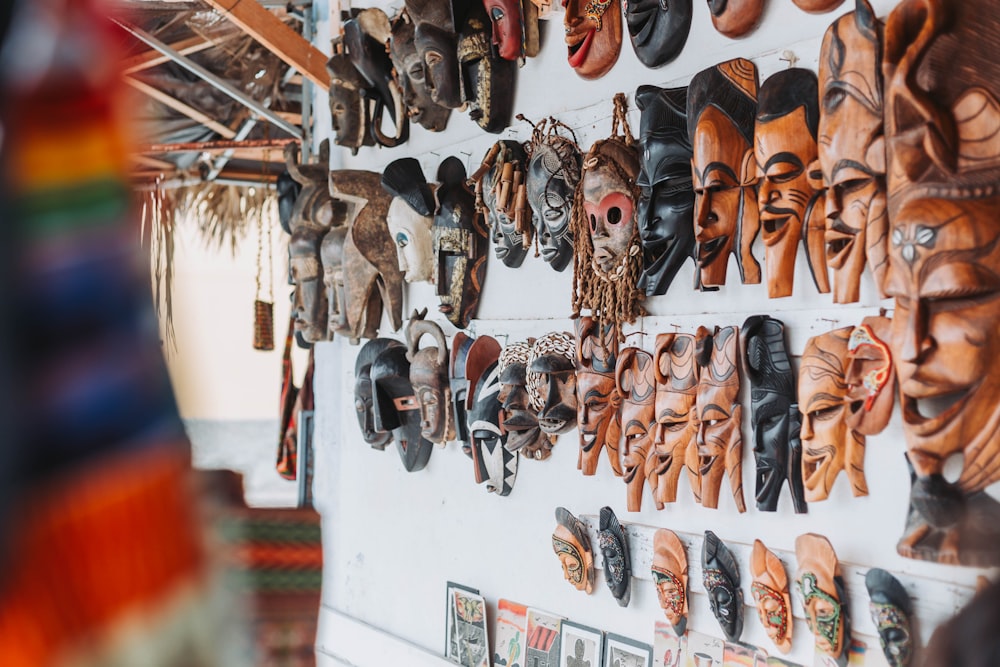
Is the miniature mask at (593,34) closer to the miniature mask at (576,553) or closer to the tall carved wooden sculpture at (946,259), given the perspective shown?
the tall carved wooden sculpture at (946,259)

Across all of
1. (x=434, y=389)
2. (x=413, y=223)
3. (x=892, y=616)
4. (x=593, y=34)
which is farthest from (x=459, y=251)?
(x=892, y=616)

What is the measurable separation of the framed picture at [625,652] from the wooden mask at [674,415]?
373 mm

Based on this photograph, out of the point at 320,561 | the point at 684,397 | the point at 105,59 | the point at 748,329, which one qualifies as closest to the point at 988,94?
the point at 748,329

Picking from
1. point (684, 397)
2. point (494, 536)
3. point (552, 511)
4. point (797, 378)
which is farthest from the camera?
point (494, 536)

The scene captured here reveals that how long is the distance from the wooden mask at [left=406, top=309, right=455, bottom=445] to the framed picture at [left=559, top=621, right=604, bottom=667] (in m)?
0.66

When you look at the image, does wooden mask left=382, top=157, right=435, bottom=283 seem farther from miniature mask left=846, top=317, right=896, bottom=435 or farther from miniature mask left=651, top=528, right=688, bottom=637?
miniature mask left=846, top=317, right=896, bottom=435

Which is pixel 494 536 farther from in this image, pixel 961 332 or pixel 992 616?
pixel 992 616

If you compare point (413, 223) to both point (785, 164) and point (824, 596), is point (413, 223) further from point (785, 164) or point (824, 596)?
point (824, 596)

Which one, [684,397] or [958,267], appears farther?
[684,397]

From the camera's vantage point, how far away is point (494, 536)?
258cm

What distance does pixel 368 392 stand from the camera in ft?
9.58

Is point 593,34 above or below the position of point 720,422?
above

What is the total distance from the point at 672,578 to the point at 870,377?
0.66m

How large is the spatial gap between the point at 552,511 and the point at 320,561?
186 centimetres
